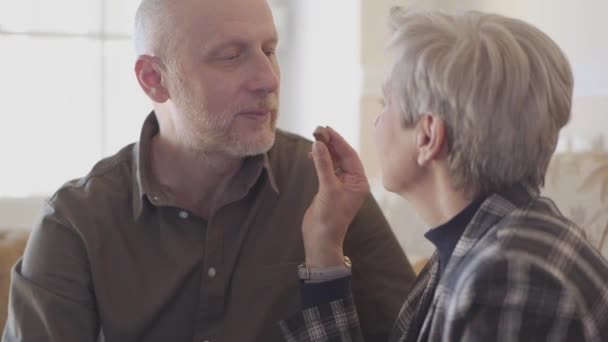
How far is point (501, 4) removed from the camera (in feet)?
7.72

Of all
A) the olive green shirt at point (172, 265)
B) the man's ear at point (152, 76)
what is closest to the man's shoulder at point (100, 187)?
the olive green shirt at point (172, 265)

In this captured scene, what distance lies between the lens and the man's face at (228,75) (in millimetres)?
1559

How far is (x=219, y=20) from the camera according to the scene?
5.10ft

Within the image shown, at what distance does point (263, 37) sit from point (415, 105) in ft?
1.79

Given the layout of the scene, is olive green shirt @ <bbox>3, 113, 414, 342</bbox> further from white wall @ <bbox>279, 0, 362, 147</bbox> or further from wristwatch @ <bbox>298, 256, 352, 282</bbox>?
white wall @ <bbox>279, 0, 362, 147</bbox>

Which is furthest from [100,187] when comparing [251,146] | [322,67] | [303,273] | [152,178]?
[322,67]

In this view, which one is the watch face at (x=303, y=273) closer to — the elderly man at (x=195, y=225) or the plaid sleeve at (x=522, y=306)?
the elderly man at (x=195, y=225)

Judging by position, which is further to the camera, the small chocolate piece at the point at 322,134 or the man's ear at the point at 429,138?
the small chocolate piece at the point at 322,134

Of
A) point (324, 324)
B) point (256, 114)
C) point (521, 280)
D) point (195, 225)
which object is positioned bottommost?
point (324, 324)

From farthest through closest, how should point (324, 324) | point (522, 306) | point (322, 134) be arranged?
point (322, 134), point (324, 324), point (522, 306)

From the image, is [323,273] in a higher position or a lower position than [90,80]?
lower

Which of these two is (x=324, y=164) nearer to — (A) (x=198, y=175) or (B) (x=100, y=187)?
(A) (x=198, y=175)

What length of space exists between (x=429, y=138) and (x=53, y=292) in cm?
78

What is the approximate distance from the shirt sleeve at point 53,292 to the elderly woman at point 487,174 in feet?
2.02
